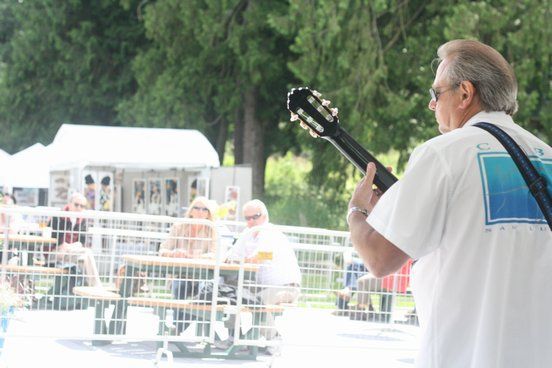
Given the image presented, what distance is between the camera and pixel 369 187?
3.27 m

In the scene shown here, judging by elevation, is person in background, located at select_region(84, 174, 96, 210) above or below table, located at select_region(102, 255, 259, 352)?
above

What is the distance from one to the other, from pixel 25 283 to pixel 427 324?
596cm

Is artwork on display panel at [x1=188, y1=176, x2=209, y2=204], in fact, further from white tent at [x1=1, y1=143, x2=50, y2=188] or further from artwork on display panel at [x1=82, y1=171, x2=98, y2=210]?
white tent at [x1=1, y1=143, x2=50, y2=188]

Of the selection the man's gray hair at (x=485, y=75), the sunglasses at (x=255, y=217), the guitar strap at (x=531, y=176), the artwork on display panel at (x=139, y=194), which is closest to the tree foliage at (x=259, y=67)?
the artwork on display panel at (x=139, y=194)

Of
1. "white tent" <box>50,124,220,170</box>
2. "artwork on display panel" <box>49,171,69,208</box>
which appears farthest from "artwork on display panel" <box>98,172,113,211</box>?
"artwork on display panel" <box>49,171,69,208</box>

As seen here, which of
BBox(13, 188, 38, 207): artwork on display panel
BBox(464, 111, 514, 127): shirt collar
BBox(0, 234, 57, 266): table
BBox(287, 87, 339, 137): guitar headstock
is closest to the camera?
BBox(464, 111, 514, 127): shirt collar

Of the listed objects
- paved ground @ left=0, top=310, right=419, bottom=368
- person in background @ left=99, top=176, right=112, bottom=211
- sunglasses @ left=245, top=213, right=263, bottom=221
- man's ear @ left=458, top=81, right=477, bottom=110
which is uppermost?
person in background @ left=99, top=176, right=112, bottom=211

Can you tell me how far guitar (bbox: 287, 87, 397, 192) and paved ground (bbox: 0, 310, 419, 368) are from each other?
545 centimetres

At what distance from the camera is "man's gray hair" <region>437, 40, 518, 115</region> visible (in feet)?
10.4

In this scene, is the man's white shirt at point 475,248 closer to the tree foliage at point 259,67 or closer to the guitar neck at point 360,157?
the guitar neck at point 360,157

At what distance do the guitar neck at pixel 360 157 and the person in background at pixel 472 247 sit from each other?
14.9 inches

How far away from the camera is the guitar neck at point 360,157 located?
3.41 meters

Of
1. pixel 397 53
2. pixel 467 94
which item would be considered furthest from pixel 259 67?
pixel 467 94

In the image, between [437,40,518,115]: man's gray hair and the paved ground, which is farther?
the paved ground
